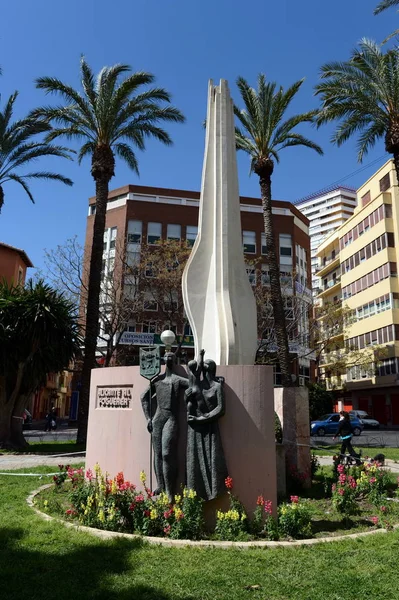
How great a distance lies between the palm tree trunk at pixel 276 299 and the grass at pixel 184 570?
12.7 meters

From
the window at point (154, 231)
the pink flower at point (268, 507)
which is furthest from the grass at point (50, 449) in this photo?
the window at point (154, 231)

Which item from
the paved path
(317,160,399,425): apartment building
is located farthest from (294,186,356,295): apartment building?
the paved path

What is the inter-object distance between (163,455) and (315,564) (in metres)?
2.43

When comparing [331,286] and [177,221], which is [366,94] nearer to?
[177,221]

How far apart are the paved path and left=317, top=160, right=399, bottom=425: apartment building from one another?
24.6 metres

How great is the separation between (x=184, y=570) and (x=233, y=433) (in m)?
2.14

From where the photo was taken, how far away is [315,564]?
507 centimetres

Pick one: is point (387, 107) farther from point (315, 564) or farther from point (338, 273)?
point (338, 273)

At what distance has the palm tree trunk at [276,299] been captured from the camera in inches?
745

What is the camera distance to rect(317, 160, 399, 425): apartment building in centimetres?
4159

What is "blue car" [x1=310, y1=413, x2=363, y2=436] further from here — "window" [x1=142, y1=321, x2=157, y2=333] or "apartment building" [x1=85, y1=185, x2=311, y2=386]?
"apartment building" [x1=85, y1=185, x2=311, y2=386]

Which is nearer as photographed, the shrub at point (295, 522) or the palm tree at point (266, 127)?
the shrub at point (295, 522)

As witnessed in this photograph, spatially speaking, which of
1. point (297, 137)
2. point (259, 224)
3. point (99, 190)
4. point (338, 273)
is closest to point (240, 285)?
point (99, 190)

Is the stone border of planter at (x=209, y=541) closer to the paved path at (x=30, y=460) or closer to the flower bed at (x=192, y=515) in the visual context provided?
the flower bed at (x=192, y=515)
